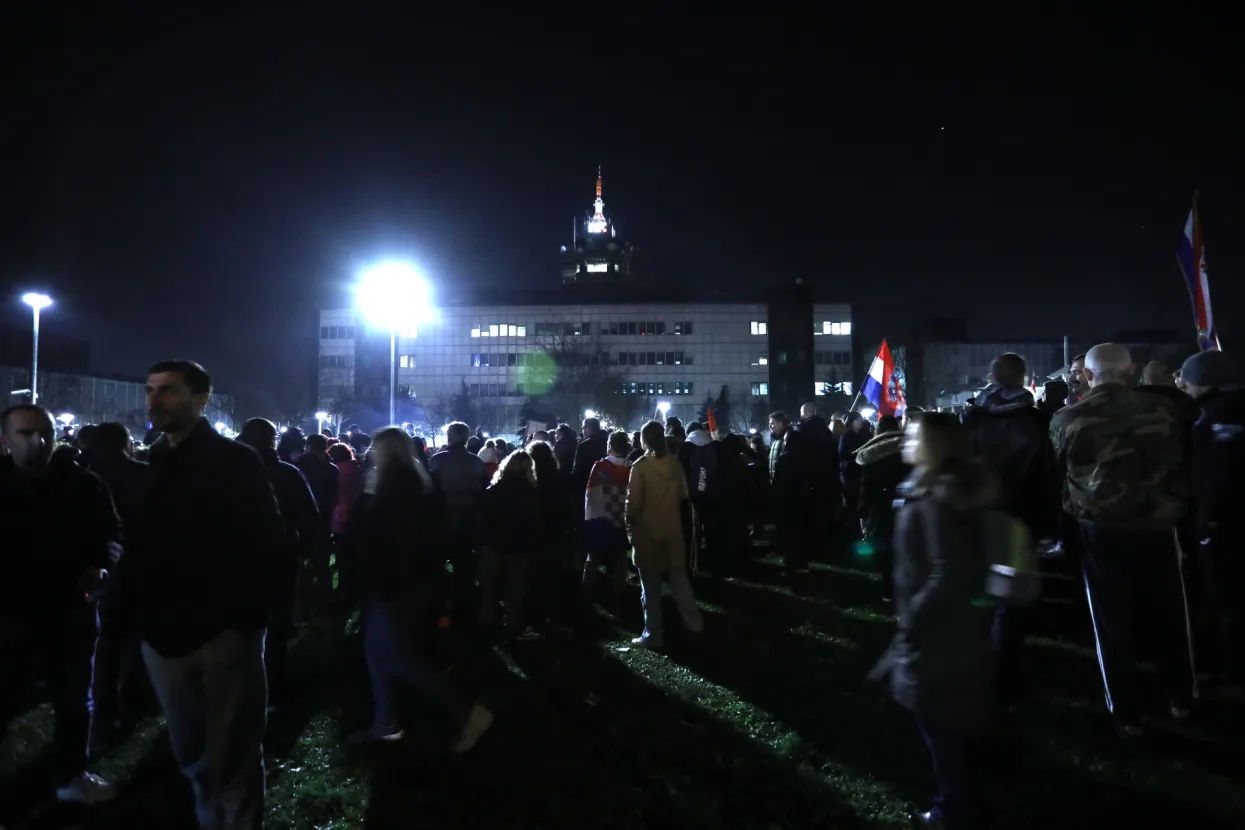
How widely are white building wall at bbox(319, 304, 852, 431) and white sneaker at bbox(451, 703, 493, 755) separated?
3641 inches

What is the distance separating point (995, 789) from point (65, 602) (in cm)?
498

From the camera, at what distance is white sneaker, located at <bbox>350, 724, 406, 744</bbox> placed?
5.85m

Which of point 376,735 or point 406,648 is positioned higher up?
point 406,648

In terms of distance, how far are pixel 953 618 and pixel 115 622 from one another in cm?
526

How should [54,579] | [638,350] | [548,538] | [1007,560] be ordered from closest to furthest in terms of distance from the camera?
[1007,560] < [54,579] < [548,538] < [638,350]

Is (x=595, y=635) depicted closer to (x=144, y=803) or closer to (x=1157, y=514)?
(x=144, y=803)

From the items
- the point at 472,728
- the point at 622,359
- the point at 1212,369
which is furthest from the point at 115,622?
the point at 622,359

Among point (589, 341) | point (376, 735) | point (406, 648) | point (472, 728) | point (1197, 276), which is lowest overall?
point (376, 735)

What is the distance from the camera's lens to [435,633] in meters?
5.62

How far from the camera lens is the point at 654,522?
8.14m

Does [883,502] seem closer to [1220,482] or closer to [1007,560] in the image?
[1220,482]

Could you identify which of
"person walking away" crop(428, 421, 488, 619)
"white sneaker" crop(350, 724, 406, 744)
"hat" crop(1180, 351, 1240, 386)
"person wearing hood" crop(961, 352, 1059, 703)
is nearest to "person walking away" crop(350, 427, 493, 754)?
"white sneaker" crop(350, 724, 406, 744)

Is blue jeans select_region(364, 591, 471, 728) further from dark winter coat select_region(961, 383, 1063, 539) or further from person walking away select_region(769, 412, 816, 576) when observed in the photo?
person walking away select_region(769, 412, 816, 576)

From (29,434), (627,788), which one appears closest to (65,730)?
(29,434)
